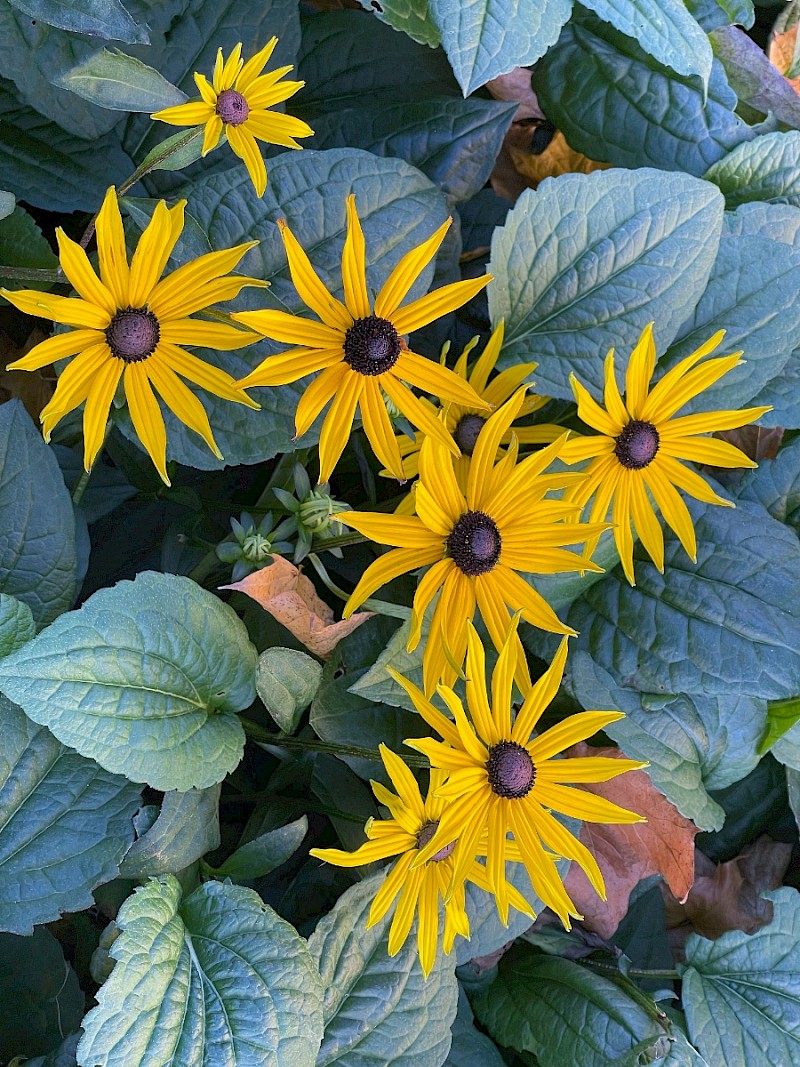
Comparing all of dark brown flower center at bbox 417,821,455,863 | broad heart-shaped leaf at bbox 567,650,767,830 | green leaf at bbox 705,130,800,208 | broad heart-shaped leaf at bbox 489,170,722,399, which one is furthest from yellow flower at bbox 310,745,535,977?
green leaf at bbox 705,130,800,208

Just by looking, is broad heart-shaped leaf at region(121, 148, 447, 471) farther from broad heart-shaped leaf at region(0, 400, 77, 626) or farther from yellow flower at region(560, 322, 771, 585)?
yellow flower at region(560, 322, 771, 585)

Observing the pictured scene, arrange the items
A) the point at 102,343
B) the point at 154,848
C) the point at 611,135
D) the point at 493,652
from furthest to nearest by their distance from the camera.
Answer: the point at 611,135 < the point at 493,652 < the point at 154,848 < the point at 102,343

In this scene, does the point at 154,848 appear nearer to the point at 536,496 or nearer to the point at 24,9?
the point at 536,496

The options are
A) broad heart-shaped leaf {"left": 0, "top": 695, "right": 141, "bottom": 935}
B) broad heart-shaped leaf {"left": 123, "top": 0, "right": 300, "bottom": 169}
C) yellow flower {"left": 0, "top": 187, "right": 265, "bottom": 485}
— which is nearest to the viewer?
yellow flower {"left": 0, "top": 187, "right": 265, "bottom": 485}

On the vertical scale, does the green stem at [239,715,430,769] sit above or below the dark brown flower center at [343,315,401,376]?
below

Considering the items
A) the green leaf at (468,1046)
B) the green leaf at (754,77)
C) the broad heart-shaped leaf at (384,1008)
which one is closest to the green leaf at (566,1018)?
the green leaf at (468,1046)

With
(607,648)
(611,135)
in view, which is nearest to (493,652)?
(607,648)

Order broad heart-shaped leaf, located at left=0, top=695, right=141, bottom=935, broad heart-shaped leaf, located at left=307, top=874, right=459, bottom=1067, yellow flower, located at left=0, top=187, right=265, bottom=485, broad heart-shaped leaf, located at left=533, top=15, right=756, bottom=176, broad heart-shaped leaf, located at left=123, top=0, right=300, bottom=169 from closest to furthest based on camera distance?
yellow flower, located at left=0, top=187, right=265, bottom=485, broad heart-shaped leaf, located at left=0, top=695, right=141, bottom=935, broad heart-shaped leaf, located at left=307, top=874, right=459, bottom=1067, broad heart-shaped leaf, located at left=123, top=0, right=300, bottom=169, broad heart-shaped leaf, located at left=533, top=15, right=756, bottom=176
